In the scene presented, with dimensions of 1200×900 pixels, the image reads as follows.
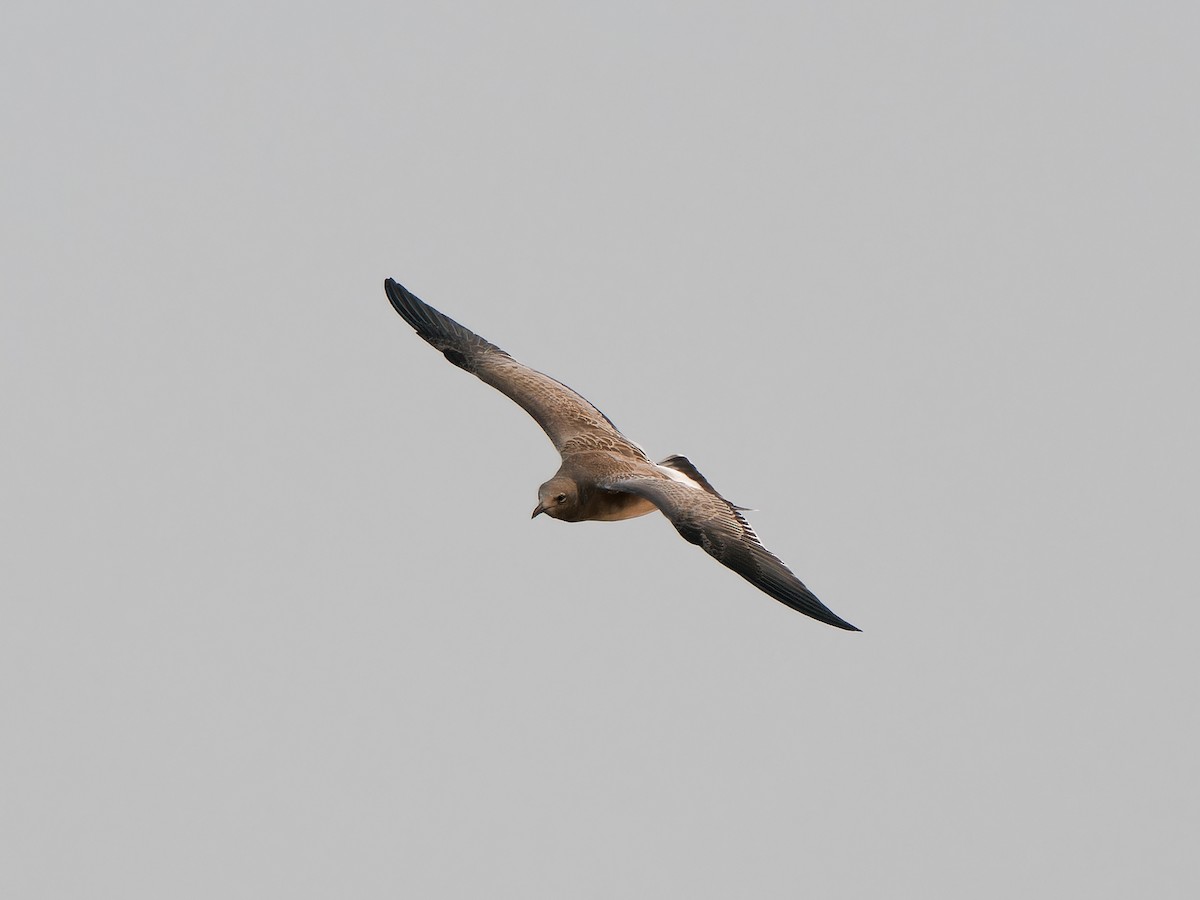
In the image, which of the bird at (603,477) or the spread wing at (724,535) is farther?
the bird at (603,477)

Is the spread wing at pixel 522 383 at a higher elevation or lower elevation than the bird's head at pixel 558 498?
higher

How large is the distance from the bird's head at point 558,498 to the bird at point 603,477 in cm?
1

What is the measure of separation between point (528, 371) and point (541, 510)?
343 centimetres

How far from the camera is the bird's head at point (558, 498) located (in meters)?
16.6

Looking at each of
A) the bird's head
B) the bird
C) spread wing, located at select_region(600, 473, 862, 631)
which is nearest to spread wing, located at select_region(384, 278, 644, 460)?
the bird

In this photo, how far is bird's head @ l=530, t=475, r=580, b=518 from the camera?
54.5ft

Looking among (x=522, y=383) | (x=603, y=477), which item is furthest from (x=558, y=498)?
(x=522, y=383)

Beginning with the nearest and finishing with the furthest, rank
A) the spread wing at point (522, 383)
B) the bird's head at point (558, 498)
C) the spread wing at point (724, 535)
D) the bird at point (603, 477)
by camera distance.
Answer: the spread wing at point (724, 535) < the bird at point (603, 477) < the bird's head at point (558, 498) < the spread wing at point (522, 383)

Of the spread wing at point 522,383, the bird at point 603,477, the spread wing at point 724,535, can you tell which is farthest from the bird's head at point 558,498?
the spread wing at point 522,383

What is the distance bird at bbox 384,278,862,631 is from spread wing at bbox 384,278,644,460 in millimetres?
12

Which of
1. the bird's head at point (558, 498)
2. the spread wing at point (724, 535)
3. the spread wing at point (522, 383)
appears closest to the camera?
the spread wing at point (724, 535)

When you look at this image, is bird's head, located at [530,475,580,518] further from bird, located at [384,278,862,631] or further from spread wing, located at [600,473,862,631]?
spread wing, located at [600,473,862,631]

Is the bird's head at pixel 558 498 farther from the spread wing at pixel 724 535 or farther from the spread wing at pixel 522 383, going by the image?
the spread wing at pixel 522 383

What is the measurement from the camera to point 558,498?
16.6 m
